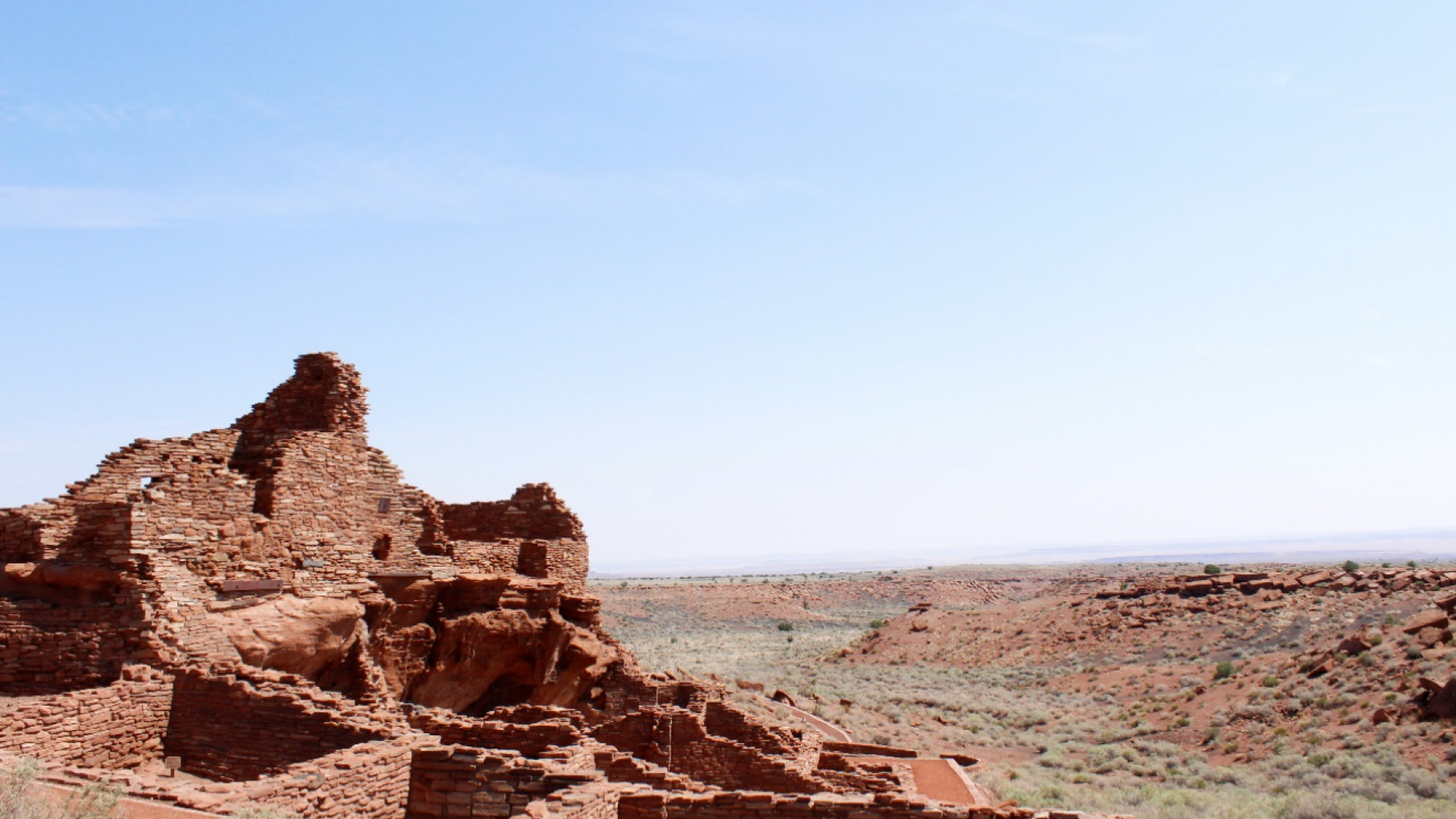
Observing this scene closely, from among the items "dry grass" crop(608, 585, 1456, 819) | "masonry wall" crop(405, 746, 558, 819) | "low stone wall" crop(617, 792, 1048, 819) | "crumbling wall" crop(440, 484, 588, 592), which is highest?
"crumbling wall" crop(440, 484, 588, 592)

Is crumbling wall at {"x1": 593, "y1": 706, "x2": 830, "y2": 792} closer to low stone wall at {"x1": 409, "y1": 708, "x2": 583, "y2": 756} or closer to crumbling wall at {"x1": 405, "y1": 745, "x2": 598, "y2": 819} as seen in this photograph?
low stone wall at {"x1": 409, "y1": 708, "x2": 583, "y2": 756}

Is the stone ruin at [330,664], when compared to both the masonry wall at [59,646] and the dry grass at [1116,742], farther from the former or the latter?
the dry grass at [1116,742]

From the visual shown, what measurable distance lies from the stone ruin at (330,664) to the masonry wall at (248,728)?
2 cm

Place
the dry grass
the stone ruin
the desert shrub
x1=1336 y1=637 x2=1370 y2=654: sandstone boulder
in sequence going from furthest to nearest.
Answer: x1=1336 y1=637 x2=1370 y2=654: sandstone boulder < the dry grass < the stone ruin < the desert shrub

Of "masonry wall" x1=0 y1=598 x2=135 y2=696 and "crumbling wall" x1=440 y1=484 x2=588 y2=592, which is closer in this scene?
"masonry wall" x1=0 y1=598 x2=135 y2=696

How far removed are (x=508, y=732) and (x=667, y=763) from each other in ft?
15.0

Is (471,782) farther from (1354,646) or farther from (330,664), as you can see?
(1354,646)

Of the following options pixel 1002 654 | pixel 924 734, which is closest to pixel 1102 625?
pixel 1002 654

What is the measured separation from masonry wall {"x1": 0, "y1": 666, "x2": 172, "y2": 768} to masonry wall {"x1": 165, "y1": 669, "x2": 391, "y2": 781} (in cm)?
25

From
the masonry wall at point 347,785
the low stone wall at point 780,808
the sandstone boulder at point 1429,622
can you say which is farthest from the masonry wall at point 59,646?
the sandstone boulder at point 1429,622

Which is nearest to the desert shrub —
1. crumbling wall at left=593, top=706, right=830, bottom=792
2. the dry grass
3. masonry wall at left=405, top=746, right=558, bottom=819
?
masonry wall at left=405, top=746, right=558, bottom=819

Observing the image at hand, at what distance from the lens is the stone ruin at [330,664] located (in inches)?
413

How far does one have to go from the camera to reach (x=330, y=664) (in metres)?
14.7

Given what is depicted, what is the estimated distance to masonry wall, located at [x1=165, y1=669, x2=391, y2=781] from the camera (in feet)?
37.0
